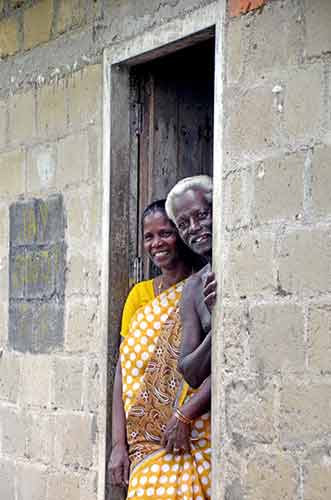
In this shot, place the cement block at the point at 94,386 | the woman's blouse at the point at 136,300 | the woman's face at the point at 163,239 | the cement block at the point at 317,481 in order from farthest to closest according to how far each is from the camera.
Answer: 1. the cement block at the point at 94,386
2. the woman's blouse at the point at 136,300
3. the woman's face at the point at 163,239
4. the cement block at the point at 317,481

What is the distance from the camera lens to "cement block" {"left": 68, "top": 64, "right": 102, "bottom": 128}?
17.6 ft

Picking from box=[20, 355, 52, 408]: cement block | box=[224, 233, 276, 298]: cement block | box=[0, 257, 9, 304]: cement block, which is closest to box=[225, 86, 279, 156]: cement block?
box=[224, 233, 276, 298]: cement block

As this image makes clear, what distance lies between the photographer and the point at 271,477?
4.07 m

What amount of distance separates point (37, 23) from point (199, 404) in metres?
2.51

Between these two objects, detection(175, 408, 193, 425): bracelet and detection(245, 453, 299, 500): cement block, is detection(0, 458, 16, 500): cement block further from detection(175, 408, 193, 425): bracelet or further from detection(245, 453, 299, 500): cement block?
detection(245, 453, 299, 500): cement block

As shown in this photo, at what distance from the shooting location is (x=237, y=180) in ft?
14.2

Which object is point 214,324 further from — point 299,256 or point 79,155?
point 79,155

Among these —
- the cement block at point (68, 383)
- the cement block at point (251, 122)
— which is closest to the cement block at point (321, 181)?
the cement block at point (251, 122)

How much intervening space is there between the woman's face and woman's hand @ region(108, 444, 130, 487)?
2.86 feet

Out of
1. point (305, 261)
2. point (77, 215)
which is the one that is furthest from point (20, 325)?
point (305, 261)

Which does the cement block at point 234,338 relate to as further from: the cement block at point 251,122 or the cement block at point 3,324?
the cement block at point 3,324

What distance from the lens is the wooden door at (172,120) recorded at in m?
5.38

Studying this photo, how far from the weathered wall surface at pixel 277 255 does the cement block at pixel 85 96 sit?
3.69 feet

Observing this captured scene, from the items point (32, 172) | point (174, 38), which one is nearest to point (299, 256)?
point (174, 38)
